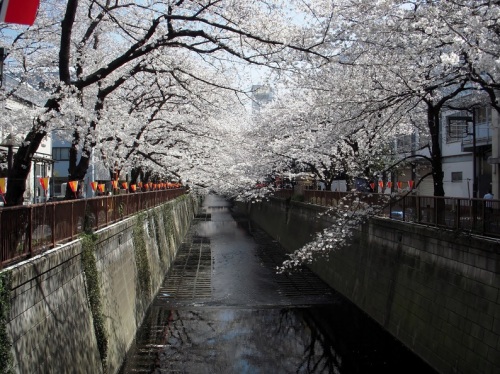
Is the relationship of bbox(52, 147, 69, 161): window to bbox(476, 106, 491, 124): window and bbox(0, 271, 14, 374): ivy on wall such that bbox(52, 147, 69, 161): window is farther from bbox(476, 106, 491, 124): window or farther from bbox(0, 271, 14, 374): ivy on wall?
bbox(0, 271, 14, 374): ivy on wall

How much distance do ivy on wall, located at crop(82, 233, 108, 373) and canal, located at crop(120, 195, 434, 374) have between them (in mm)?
1940

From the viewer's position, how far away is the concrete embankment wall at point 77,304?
6797 millimetres

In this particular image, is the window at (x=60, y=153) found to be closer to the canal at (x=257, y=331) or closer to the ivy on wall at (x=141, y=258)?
the canal at (x=257, y=331)

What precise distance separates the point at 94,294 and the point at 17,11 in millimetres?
6540

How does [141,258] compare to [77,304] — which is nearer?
[77,304]

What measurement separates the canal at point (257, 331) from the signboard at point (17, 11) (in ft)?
30.5

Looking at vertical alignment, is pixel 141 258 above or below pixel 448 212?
below

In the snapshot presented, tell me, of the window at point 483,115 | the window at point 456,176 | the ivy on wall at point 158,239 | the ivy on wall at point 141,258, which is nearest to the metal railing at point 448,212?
the ivy on wall at point 141,258

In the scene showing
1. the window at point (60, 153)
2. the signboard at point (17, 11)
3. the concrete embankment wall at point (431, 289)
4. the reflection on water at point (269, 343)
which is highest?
the window at point (60, 153)

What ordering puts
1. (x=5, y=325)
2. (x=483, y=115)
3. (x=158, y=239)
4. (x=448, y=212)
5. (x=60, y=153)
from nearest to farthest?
(x=5, y=325) → (x=448, y=212) → (x=158, y=239) → (x=483, y=115) → (x=60, y=153)

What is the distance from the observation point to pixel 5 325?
20.8ft

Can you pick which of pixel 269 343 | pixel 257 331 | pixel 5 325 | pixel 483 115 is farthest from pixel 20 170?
pixel 483 115

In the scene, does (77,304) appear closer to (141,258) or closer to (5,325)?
(5,325)

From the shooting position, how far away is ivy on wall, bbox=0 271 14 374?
6.12 metres
